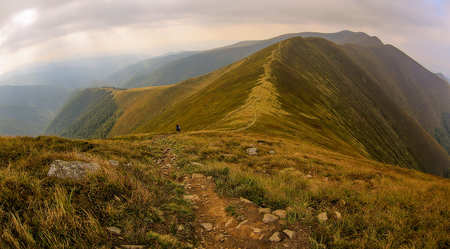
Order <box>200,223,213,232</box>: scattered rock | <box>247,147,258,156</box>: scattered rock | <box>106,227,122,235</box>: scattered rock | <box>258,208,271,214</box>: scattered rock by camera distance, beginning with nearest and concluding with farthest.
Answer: <box>106,227,122,235</box>: scattered rock
<box>200,223,213,232</box>: scattered rock
<box>258,208,271,214</box>: scattered rock
<box>247,147,258,156</box>: scattered rock

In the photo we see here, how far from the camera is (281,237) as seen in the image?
5230mm

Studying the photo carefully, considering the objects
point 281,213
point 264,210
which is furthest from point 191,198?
point 281,213

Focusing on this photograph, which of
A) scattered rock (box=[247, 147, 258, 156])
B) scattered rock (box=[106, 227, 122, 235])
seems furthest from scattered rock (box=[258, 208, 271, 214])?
scattered rock (box=[247, 147, 258, 156])

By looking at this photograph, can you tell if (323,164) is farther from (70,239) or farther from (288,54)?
(288,54)

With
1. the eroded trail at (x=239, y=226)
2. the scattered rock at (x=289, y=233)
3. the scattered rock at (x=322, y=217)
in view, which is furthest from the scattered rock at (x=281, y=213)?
the scattered rock at (x=322, y=217)

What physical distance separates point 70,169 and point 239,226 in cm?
514

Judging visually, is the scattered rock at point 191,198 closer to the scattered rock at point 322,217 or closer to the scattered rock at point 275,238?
the scattered rock at point 275,238

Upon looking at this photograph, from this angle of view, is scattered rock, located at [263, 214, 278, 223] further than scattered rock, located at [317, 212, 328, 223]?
Yes

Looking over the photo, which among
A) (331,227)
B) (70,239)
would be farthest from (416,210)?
(70,239)

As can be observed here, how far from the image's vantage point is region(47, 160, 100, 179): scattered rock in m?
5.86

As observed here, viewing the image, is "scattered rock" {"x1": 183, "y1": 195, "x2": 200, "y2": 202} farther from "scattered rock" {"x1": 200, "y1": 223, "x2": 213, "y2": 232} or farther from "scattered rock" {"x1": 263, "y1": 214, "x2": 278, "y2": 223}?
"scattered rock" {"x1": 263, "y1": 214, "x2": 278, "y2": 223}

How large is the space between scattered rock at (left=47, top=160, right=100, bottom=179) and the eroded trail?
10.8 ft

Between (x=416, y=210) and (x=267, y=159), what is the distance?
949 centimetres

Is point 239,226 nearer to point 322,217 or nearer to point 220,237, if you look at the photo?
point 220,237
